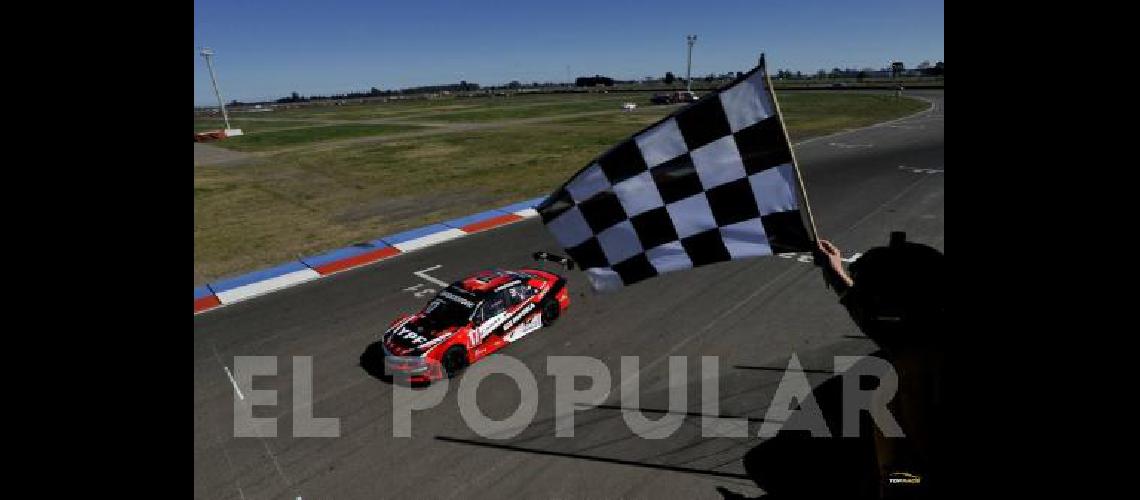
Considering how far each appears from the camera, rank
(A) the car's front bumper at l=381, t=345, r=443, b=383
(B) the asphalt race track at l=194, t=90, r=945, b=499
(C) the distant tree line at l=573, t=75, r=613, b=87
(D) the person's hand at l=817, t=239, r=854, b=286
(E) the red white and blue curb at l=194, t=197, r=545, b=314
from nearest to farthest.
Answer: (D) the person's hand at l=817, t=239, r=854, b=286, (B) the asphalt race track at l=194, t=90, r=945, b=499, (A) the car's front bumper at l=381, t=345, r=443, b=383, (E) the red white and blue curb at l=194, t=197, r=545, b=314, (C) the distant tree line at l=573, t=75, r=613, b=87

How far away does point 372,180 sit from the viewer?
84.1ft

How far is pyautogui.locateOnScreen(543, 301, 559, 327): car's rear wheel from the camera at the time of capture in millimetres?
9766

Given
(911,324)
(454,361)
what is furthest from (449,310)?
(911,324)

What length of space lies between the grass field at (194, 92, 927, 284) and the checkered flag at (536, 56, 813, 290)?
12707 millimetres

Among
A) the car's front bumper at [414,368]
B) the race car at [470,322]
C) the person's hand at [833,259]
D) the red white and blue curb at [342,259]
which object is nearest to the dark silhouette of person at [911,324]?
the person's hand at [833,259]

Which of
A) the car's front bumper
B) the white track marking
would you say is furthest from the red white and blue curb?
the car's front bumper

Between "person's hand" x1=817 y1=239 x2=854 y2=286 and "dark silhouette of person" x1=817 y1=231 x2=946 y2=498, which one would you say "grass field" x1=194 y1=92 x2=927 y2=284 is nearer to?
"person's hand" x1=817 y1=239 x2=854 y2=286

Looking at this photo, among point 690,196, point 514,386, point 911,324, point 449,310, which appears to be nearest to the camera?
point 911,324

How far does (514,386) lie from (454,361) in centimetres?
105

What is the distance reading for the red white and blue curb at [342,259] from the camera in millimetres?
12375

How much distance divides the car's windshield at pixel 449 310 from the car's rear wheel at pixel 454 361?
448mm

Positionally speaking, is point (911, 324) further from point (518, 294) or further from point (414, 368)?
point (518, 294)

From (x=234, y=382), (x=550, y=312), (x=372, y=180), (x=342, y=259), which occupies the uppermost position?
(x=372, y=180)
